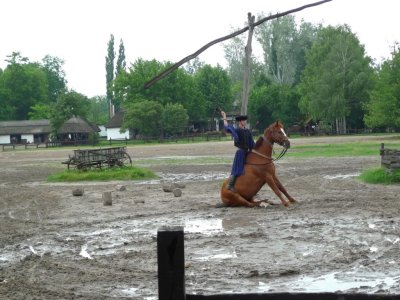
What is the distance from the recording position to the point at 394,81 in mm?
61375

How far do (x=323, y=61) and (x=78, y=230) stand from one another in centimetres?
7173

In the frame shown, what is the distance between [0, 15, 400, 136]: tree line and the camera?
77938 millimetres

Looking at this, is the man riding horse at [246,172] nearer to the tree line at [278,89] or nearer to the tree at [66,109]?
the tree line at [278,89]

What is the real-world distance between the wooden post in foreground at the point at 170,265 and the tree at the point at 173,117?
267 feet

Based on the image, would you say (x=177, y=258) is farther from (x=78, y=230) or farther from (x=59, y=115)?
(x=59, y=115)

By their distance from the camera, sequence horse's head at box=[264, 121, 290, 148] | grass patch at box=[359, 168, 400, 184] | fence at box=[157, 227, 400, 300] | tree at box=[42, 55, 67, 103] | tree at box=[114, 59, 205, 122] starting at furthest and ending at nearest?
tree at box=[42, 55, 67, 103]
tree at box=[114, 59, 205, 122]
grass patch at box=[359, 168, 400, 184]
horse's head at box=[264, 121, 290, 148]
fence at box=[157, 227, 400, 300]

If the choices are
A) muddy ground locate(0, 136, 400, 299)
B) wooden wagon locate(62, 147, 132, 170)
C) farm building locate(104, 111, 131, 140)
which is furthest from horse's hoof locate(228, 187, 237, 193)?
farm building locate(104, 111, 131, 140)

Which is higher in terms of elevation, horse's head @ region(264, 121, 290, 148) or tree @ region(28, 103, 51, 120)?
tree @ region(28, 103, 51, 120)

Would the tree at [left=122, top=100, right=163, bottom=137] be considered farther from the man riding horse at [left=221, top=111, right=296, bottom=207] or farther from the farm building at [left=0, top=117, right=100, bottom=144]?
the man riding horse at [left=221, top=111, right=296, bottom=207]

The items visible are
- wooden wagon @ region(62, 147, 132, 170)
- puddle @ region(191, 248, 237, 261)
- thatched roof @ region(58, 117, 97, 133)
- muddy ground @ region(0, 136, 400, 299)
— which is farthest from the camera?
thatched roof @ region(58, 117, 97, 133)

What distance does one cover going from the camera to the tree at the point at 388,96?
60.0 metres

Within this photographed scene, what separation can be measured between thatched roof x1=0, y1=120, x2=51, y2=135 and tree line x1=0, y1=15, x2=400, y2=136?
10.2 metres

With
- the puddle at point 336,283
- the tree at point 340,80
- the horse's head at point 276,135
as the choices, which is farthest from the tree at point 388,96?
the puddle at point 336,283

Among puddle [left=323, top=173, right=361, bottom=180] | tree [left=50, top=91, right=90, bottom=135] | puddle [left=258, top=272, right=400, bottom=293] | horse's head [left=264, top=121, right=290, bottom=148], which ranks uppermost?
tree [left=50, top=91, right=90, bottom=135]
